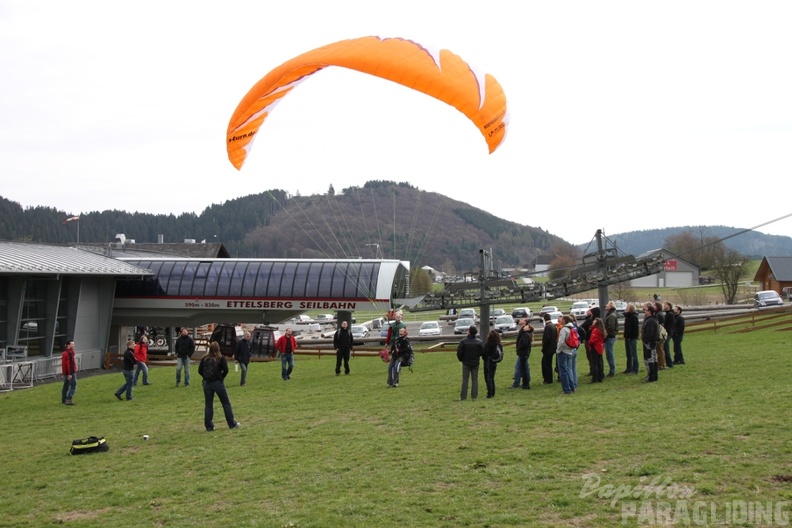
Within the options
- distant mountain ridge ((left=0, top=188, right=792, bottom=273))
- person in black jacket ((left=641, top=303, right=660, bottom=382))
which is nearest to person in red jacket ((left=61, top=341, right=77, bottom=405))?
person in black jacket ((left=641, top=303, right=660, bottom=382))

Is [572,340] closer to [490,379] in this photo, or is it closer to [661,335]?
[490,379]

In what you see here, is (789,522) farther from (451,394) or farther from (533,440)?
(451,394)

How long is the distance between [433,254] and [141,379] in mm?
151049

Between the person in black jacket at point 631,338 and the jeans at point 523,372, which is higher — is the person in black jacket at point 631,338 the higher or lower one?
the higher one

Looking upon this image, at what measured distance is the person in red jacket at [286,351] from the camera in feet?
65.6

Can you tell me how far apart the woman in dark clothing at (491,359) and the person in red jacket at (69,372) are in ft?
31.2

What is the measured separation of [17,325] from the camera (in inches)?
1134

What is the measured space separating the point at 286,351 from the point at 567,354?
28.4 ft

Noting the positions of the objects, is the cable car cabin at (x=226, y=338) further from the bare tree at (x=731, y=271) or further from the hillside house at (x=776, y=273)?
the hillside house at (x=776, y=273)

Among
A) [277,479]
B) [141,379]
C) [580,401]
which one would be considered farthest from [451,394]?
[141,379]

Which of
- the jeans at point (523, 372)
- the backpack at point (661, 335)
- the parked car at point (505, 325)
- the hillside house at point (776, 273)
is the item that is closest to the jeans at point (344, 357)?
the jeans at point (523, 372)

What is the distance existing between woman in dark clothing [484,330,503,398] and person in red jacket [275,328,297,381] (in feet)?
22.9

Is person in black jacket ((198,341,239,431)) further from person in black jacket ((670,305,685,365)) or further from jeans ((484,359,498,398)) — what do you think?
person in black jacket ((670,305,685,365))

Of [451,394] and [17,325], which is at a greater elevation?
[17,325]
